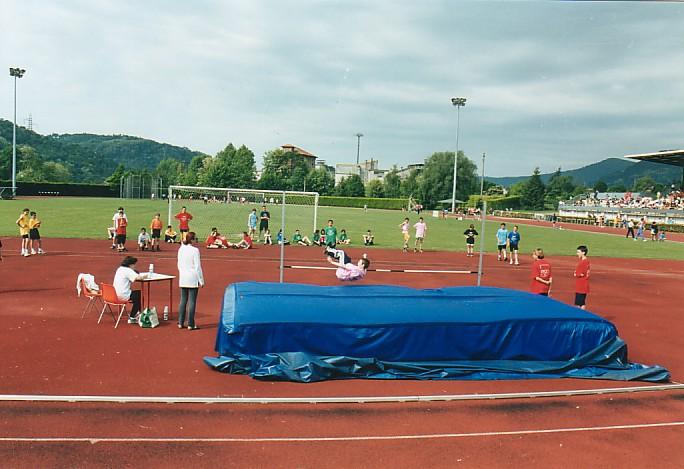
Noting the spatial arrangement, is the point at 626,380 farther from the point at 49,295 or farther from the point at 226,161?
the point at 226,161

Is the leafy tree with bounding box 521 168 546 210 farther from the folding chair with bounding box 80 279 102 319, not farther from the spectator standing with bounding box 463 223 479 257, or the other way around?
the folding chair with bounding box 80 279 102 319

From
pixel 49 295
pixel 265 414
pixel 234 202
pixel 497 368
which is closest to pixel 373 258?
pixel 49 295

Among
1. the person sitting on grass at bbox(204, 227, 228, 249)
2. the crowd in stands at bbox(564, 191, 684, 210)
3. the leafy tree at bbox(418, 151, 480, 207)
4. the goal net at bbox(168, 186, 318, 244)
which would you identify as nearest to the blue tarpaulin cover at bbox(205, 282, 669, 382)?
the goal net at bbox(168, 186, 318, 244)

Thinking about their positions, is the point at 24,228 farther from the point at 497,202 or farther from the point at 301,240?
the point at 497,202

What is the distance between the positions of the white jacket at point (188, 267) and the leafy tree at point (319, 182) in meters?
99.9

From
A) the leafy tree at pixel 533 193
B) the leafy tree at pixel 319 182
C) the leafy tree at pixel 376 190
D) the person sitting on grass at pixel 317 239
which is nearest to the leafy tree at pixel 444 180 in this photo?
the leafy tree at pixel 376 190

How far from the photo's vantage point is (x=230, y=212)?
167 ft

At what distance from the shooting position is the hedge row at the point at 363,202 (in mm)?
96500

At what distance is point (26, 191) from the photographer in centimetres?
7750

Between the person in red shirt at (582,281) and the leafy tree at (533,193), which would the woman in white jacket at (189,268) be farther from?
the leafy tree at (533,193)

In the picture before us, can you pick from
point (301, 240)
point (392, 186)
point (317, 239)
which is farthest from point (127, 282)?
point (392, 186)

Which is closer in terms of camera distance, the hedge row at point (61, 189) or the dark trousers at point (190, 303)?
the dark trousers at point (190, 303)

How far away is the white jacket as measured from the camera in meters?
10.1

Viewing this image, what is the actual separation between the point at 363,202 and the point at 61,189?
50.1 m
